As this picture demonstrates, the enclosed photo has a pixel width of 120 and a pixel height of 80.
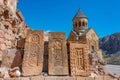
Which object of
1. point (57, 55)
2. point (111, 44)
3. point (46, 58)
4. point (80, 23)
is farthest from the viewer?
point (111, 44)

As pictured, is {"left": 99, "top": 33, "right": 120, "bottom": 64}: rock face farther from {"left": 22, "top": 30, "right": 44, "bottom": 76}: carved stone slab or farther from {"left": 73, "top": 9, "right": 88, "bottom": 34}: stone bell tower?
{"left": 22, "top": 30, "right": 44, "bottom": 76}: carved stone slab

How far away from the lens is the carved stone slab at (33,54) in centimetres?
462

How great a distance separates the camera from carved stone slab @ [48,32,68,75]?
15.6ft

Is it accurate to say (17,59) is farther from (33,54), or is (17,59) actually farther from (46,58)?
(46,58)

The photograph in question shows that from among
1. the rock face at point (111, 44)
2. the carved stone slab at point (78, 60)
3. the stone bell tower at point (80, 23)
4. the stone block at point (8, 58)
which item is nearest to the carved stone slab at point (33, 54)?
the stone block at point (8, 58)

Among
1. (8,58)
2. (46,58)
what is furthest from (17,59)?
(46,58)

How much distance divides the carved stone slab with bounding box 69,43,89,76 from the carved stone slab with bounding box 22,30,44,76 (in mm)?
932

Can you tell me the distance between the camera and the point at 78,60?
4.93 meters

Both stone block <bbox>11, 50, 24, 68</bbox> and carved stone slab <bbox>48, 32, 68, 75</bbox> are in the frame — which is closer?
carved stone slab <bbox>48, 32, 68, 75</bbox>

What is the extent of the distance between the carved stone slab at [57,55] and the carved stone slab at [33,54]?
29 cm

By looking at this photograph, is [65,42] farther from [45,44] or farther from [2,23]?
[2,23]

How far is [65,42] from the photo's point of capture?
5.09m

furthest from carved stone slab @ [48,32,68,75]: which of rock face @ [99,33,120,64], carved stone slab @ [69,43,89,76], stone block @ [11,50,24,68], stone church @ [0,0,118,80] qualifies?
rock face @ [99,33,120,64]

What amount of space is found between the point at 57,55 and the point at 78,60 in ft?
2.17
